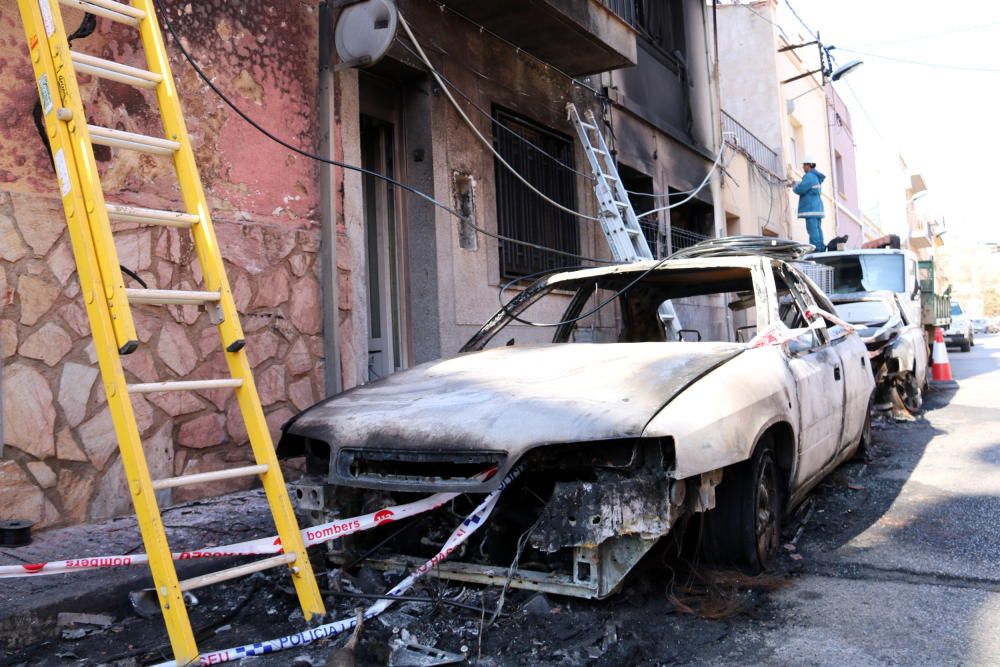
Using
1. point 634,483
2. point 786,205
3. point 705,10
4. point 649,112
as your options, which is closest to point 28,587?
point 634,483

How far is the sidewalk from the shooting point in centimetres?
332

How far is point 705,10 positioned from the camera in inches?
565

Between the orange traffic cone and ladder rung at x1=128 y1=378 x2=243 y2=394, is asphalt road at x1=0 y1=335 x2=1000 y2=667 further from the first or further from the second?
the orange traffic cone

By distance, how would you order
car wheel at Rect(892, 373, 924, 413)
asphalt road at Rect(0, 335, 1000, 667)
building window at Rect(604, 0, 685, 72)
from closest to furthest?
1. asphalt road at Rect(0, 335, 1000, 667)
2. car wheel at Rect(892, 373, 924, 413)
3. building window at Rect(604, 0, 685, 72)

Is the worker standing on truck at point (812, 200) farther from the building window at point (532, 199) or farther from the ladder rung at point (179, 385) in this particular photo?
the ladder rung at point (179, 385)

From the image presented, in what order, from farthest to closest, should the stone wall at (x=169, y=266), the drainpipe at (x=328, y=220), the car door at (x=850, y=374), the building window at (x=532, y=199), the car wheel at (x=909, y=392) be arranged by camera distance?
the car wheel at (x=909, y=392)
the building window at (x=532, y=199)
the drainpipe at (x=328, y=220)
the car door at (x=850, y=374)
the stone wall at (x=169, y=266)

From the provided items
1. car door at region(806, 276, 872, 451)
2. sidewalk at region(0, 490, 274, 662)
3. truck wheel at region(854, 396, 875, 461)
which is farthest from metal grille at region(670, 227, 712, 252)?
sidewalk at region(0, 490, 274, 662)

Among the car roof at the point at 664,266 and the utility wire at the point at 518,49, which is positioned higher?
the utility wire at the point at 518,49

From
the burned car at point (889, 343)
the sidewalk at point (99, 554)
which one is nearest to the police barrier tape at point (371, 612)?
the sidewalk at point (99, 554)

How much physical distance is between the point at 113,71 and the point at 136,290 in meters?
1.05

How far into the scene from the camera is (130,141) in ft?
11.6

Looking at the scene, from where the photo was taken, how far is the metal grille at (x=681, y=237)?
41.8 ft

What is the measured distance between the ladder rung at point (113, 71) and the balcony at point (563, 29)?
4.48 metres

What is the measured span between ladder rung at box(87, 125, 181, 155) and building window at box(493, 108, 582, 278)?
4852 mm
